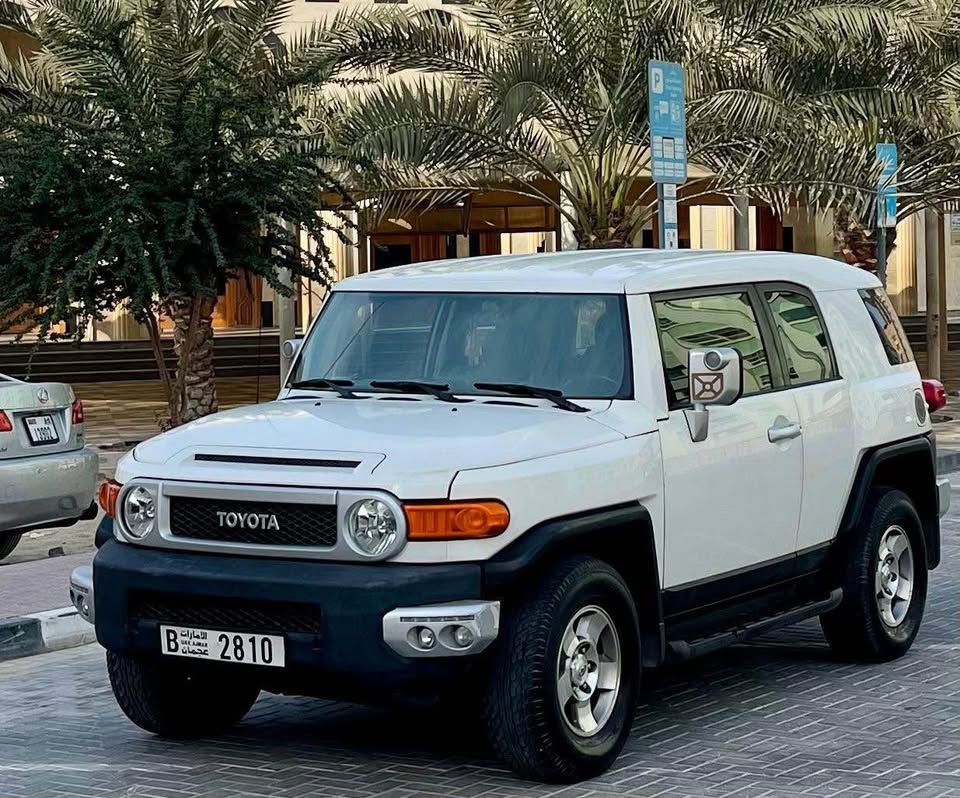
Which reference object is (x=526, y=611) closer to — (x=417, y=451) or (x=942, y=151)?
(x=417, y=451)

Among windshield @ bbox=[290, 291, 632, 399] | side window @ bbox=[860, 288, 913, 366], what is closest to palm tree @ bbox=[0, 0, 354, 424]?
side window @ bbox=[860, 288, 913, 366]

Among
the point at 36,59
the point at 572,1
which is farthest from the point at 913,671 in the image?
the point at 36,59

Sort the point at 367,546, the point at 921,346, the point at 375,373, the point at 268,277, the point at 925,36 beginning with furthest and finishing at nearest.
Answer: the point at 921,346 < the point at 925,36 < the point at 268,277 < the point at 375,373 < the point at 367,546

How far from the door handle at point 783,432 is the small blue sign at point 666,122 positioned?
20.9 ft

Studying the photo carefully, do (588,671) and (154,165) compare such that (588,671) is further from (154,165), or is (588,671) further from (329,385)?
(154,165)

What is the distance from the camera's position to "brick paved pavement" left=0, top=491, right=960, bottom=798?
21.1ft

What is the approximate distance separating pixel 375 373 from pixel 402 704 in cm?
160

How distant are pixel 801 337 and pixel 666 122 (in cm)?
632

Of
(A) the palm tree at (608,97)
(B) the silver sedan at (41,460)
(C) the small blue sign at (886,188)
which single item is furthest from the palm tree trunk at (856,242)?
(B) the silver sedan at (41,460)

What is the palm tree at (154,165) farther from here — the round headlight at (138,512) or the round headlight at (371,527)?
the round headlight at (371,527)

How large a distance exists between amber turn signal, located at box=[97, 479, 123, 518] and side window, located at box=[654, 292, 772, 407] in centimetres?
202

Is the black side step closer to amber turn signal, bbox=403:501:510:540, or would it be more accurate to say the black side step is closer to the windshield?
the windshield

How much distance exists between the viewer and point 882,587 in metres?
8.45

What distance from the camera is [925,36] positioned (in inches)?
784
